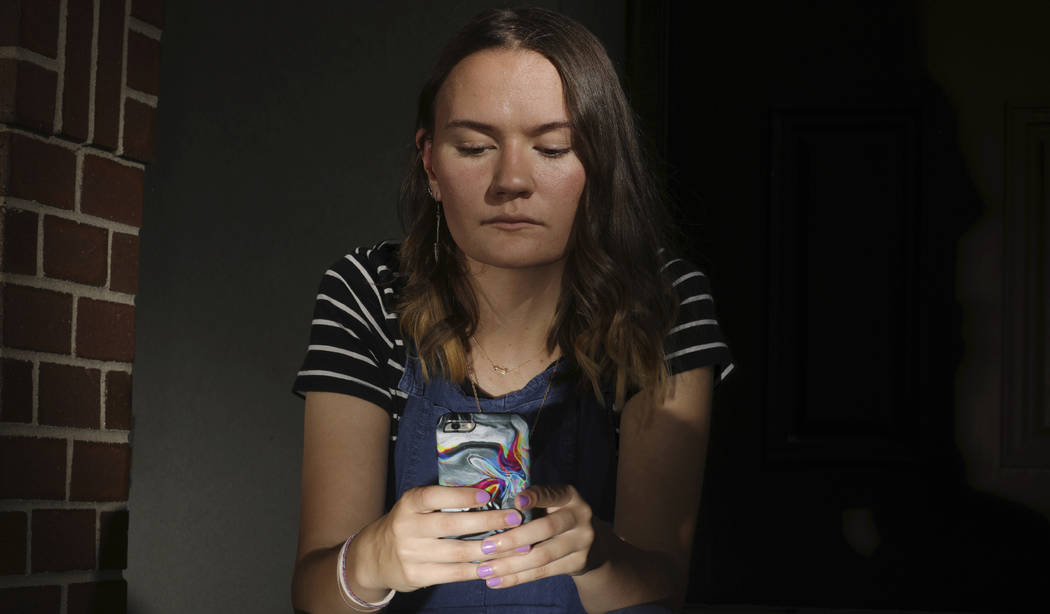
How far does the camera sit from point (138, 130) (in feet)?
4.64

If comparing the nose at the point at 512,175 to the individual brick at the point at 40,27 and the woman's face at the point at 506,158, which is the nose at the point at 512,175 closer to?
the woman's face at the point at 506,158

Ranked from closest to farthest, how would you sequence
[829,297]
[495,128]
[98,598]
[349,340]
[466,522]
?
[466,522], [98,598], [495,128], [349,340], [829,297]

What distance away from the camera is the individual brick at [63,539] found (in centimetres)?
128

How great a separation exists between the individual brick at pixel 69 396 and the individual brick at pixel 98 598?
202 mm

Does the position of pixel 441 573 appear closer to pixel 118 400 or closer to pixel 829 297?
pixel 118 400

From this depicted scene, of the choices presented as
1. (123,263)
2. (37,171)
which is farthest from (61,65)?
(123,263)

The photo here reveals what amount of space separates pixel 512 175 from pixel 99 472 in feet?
2.16

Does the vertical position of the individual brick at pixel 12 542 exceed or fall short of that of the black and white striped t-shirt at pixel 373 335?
it falls short

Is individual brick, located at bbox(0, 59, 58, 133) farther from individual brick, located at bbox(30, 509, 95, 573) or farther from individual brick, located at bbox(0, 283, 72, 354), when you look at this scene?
individual brick, located at bbox(30, 509, 95, 573)

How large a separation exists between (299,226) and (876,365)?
1250 millimetres

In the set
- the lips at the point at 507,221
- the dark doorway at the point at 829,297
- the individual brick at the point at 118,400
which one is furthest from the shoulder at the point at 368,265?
the dark doorway at the point at 829,297

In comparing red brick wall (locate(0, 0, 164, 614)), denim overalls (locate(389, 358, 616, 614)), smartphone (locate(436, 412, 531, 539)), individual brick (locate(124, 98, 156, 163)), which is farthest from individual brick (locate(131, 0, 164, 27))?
smartphone (locate(436, 412, 531, 539))

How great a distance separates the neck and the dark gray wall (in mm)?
568

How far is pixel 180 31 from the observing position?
198 cm
